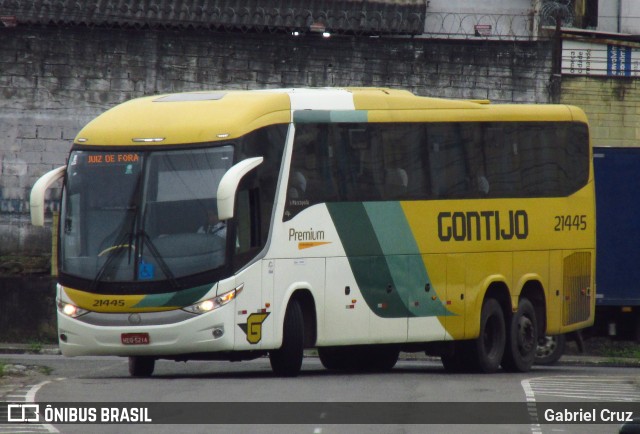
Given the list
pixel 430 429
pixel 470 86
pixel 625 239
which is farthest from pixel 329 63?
pixel 430 429

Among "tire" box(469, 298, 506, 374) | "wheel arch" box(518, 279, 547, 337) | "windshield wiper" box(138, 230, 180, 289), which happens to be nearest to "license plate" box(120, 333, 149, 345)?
"windshield wiper" box(138, 230, 180, 289)

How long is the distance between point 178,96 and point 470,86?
11125mm

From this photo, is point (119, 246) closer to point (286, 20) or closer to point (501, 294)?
point (501, 294)

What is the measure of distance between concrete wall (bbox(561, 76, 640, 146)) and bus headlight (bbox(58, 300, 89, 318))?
44.3ft

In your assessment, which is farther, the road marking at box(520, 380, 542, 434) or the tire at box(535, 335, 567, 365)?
the tire at box(535, 335, 567, 365)

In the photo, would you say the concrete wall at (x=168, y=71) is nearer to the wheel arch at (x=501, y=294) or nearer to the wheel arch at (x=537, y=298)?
the wheel arch at (x=537, y=298)

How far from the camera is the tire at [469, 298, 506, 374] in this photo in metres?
20.9

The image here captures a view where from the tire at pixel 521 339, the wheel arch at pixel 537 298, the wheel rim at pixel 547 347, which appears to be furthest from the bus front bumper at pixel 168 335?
the wheel rim at pixel 547 347

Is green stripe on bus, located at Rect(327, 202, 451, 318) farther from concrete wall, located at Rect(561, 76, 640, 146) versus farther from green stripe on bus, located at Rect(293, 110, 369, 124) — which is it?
concrete wall, located at Rect(561, 76, 640, 146)

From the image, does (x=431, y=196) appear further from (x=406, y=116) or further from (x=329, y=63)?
(x=329, y=63)

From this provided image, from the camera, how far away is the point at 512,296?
70.2 ft

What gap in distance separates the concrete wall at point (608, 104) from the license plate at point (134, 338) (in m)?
13.6

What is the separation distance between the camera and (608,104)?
28.5 m

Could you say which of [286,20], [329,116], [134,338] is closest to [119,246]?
[134,338]
